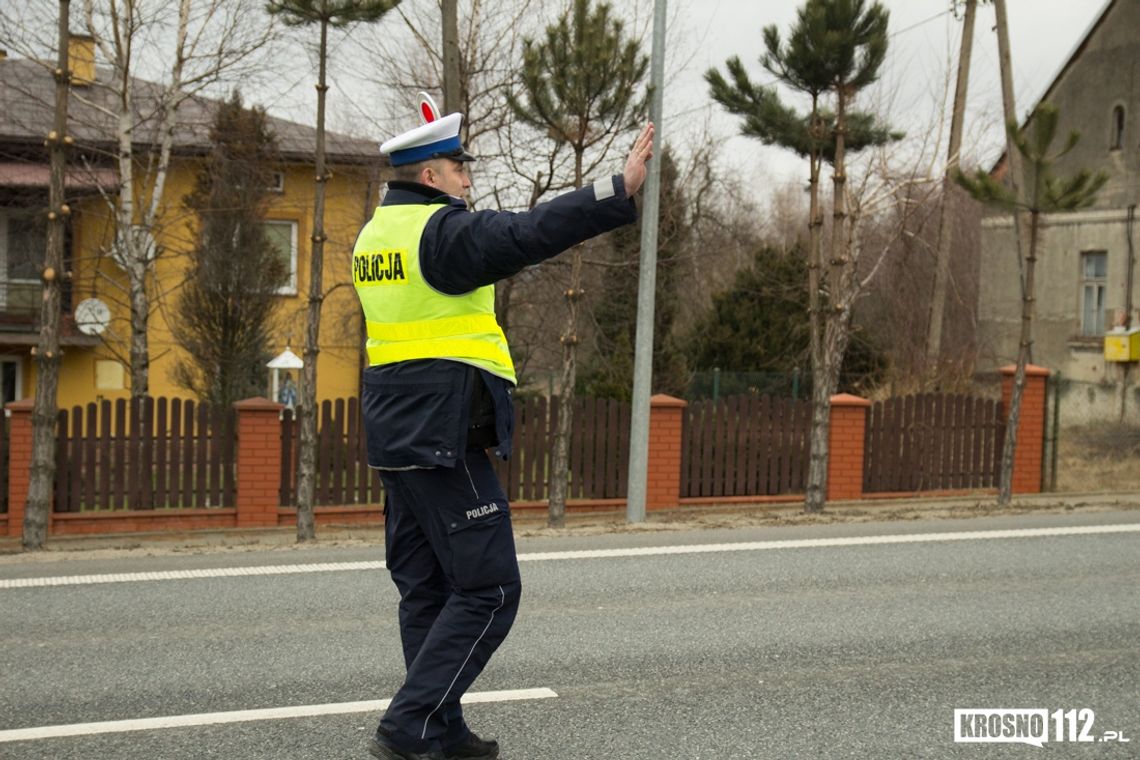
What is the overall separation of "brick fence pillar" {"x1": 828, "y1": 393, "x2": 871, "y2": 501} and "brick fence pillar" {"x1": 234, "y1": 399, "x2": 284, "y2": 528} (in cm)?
667

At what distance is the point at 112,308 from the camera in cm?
2692

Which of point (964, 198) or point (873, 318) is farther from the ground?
point (964, 198)

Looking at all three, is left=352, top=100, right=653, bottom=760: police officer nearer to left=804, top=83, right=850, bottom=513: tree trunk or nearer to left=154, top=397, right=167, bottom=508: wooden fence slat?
left=804, top=83, right=850, bottom=513: tree trunk

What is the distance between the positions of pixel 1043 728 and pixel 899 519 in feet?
23.7

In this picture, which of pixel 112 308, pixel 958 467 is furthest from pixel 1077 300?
pixel 112 308

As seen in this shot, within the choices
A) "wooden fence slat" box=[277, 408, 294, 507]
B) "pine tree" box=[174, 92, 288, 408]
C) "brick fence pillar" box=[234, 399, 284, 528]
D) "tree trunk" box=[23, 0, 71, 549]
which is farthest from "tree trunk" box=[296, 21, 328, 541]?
"pine tree" box=[174, 92, 288, 408]

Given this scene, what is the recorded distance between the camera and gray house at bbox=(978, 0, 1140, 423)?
2769 centimetres

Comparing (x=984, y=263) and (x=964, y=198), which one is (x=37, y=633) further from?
(x=964, y=198)

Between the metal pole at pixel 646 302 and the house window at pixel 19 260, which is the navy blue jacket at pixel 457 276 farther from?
the house window at pixel 19 260

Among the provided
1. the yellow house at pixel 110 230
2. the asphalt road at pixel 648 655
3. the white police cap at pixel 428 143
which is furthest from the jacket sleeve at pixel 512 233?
the yellow house at pixel 110 230

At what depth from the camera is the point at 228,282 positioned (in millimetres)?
21844

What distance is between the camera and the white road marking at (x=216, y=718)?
441 centimetres

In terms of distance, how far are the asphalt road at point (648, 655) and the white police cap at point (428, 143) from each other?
2017 millimetres
